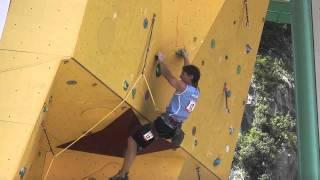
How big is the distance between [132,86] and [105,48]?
22.9 inches

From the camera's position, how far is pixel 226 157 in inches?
278

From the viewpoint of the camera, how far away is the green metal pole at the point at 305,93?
785cm

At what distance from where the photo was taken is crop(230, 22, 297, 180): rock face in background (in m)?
17.1

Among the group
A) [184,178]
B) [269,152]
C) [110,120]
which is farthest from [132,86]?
[269,152]

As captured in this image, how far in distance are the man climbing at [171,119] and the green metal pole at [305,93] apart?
10.2ft

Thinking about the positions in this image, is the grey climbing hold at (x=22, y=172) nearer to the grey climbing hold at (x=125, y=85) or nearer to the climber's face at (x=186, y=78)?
the grey climbing hold at (x=125, y=85)

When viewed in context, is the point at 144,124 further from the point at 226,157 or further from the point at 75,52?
the point at 226,157

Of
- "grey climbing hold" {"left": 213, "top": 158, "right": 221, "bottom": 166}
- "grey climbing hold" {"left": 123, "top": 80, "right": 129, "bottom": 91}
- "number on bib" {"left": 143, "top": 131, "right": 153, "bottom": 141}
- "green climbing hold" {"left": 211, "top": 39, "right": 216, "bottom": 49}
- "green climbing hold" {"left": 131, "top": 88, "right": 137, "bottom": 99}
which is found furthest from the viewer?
"grey climbing hold" {"left": 213, "top": 158, "right": 221, "bottom": 166}

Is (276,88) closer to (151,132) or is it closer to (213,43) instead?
(213,43)

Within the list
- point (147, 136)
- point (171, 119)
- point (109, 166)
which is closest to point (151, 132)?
point (147, 136)

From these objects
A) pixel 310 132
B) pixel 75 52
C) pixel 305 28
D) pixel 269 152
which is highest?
pixel 305 28

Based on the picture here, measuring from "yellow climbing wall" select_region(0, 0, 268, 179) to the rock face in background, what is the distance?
1050 cm

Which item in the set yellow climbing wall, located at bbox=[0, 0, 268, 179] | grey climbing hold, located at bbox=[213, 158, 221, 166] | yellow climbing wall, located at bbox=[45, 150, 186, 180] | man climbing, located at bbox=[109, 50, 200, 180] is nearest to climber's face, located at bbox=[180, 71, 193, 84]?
man climbing, located at bbox=[109, 50, 200, 180]

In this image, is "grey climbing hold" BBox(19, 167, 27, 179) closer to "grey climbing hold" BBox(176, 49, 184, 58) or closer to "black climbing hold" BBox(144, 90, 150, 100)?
"black climbing hold" BBox(144, 90, 150, 100)
